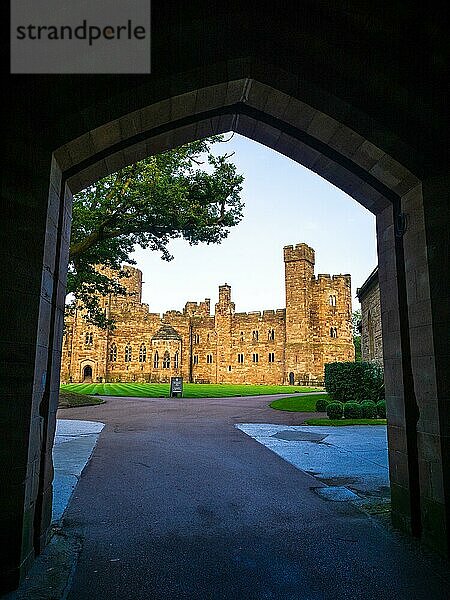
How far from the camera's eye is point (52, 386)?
371 centimetres

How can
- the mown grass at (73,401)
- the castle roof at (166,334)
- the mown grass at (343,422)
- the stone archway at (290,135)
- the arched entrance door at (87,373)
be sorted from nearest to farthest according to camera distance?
1. the stone archway at (290,135)
2. the mown grass at (343,422)
3. the mown grass at (73,401)
4. the arched entrance door at (87,373)
5. the castle roof at (166,334)

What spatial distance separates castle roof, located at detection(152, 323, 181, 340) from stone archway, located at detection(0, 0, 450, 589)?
161ft

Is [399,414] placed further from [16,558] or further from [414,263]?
[16,558]

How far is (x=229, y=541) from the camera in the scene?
12.7 feet

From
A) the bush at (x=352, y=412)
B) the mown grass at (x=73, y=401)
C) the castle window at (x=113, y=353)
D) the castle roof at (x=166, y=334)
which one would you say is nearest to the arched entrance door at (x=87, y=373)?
the castle window at (x=113, y=353)

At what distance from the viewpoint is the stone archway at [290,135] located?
333 cm

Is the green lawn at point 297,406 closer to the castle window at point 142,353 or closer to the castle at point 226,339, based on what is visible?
the castle at point 226,339

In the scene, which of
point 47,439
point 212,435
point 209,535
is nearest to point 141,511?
point 209,535

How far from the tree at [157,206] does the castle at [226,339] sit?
32066 mm

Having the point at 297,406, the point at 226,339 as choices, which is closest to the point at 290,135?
the point at 297,406

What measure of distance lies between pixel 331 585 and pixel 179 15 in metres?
4.43

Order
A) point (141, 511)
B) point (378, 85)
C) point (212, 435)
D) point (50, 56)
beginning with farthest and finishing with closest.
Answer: point (212, 435)
point (141, 511)
point (378, 85)
point (50, 56)

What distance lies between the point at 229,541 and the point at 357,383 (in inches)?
615

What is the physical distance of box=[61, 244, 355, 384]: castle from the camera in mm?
49812
